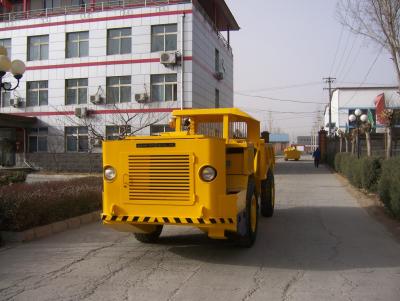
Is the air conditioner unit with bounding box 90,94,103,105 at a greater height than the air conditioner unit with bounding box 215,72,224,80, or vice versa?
the air conditioner unit with bounding box 215,72,224,80

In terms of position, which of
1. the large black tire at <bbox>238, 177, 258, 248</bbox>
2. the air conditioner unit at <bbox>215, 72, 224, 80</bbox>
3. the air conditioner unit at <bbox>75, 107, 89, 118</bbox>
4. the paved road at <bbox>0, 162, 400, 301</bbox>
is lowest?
the paved road at <bbox>0, 162, 400, 301</bbox>

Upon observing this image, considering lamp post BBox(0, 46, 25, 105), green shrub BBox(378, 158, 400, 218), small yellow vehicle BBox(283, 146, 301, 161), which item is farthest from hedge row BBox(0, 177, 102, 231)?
small yellow vehicle BBox(283, 146, 301, 161)

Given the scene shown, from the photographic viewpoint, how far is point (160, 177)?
7152mm

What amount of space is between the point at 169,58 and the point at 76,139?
31.0 ft

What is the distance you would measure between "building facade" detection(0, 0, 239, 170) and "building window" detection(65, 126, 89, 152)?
72mm

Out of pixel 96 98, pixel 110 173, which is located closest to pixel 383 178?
pixel 110 173

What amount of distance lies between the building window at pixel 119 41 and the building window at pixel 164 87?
9.29 ft

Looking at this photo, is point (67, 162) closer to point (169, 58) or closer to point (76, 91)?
point (76, 91)

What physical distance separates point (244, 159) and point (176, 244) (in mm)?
1958

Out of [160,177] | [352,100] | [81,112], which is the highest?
[352,100]

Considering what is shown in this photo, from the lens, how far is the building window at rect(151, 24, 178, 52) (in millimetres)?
32344

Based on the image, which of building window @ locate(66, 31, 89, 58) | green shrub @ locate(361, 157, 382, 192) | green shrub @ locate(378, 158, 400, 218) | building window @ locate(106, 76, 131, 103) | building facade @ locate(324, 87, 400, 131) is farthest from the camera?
building facade @ locate(324, 87, 400, 131)

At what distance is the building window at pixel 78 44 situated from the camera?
34.2 metres

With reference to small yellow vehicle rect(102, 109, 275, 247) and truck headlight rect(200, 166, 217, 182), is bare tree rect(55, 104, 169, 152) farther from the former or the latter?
truck headlight rect(200, 166, 217, 182)
